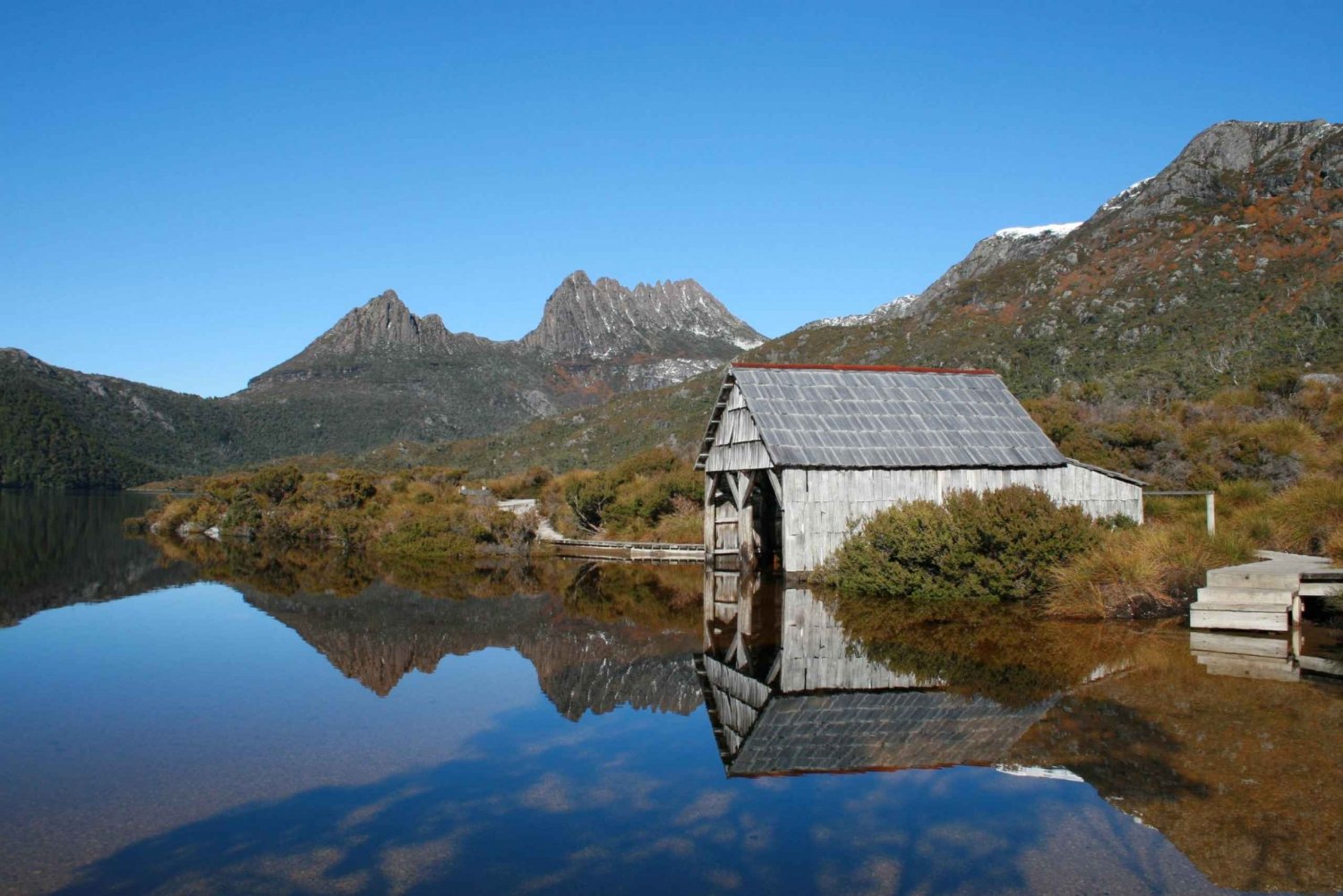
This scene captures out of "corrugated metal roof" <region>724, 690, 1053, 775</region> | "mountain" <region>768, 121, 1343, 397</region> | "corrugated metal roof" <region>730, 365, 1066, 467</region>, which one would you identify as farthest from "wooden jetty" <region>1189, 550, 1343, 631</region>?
"mountain" <region>768, 121, 1343, 397</region>

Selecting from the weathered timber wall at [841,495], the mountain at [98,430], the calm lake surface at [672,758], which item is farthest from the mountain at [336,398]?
the calm lake surface at [672,758]

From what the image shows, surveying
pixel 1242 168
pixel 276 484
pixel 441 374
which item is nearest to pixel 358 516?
pixel 276 484

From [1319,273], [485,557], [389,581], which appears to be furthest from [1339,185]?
[389,581]

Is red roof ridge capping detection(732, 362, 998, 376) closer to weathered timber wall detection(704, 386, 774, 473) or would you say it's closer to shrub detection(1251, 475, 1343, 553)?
weathered timber wall detection(704, 386, 774, 473)

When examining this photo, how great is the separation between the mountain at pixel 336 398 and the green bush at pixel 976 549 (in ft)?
312

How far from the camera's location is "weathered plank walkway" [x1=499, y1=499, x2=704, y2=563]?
28.4 meters

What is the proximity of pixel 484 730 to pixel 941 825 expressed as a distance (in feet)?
17.1

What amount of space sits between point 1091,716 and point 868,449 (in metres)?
11.7

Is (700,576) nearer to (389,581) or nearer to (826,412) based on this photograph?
(826,412)

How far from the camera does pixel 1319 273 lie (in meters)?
46.0

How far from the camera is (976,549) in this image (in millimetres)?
18625

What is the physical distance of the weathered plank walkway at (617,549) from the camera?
28.4 m

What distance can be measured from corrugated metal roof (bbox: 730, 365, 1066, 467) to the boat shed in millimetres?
33

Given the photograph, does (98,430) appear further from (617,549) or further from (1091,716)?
(1091,716)
